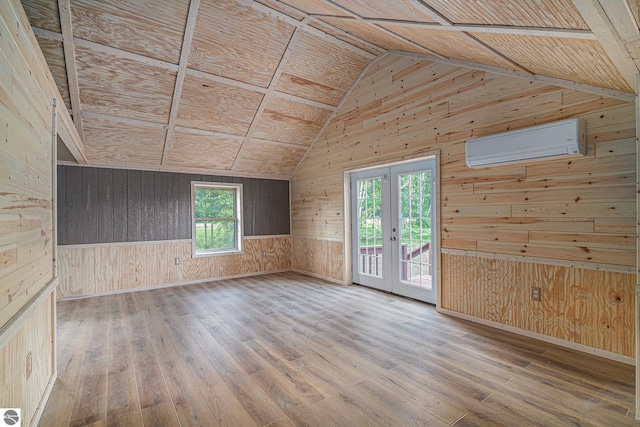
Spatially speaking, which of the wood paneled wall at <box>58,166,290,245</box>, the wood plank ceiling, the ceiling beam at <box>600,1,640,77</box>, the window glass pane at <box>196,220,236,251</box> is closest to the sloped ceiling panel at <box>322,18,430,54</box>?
the wood plank ceiling

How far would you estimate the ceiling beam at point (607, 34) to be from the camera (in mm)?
1404

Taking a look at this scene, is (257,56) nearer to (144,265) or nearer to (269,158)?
(269,158)

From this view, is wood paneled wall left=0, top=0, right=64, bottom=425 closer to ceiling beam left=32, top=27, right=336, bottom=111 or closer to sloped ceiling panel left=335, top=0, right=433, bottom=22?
ceiling beam left=32, top=27, right=336, bottom=111

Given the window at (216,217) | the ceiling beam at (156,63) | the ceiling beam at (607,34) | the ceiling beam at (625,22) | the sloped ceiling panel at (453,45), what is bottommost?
the window at (216,217)

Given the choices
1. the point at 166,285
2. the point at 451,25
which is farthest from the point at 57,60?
the point at 451,25

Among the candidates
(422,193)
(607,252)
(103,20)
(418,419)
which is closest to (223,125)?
(103,20)

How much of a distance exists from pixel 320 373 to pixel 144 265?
4.27 meters

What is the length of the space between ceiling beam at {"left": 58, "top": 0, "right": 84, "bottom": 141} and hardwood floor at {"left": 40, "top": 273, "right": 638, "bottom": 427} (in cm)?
273

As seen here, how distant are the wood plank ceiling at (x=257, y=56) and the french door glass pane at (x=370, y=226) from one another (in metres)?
1.60

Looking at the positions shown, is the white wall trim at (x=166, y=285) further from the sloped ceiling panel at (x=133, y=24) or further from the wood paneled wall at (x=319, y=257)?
the sloped ceiling panel at (x=133, y=24)

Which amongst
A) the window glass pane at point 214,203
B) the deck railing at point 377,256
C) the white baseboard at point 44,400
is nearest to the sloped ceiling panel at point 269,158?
the window glass pane at point 214,203

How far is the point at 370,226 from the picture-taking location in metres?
5.12

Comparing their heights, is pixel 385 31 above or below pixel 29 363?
above

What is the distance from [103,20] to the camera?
123 inches
